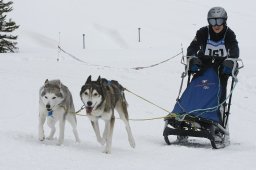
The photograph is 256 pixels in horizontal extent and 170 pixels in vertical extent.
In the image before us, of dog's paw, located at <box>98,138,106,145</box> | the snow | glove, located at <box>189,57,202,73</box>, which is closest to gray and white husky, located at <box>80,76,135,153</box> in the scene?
dog's paw, located at <box>98,138,106,145</box>

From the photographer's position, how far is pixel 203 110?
661 centimetres

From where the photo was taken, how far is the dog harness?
710 cm

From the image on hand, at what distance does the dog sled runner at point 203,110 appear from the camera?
656 cm

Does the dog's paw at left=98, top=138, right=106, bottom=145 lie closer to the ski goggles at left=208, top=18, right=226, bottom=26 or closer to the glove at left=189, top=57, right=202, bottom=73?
the glove at left=189, top=57, right=202, bottom=73

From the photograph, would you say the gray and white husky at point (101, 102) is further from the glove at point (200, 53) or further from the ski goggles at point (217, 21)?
the ski goggles at point (217, 21)

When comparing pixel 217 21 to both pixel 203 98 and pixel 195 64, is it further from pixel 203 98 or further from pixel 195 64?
pixel 203 98

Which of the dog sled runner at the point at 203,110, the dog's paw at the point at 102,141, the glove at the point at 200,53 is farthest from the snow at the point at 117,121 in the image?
the glove at the point at 200,53

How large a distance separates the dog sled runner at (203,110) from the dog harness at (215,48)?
35 cm

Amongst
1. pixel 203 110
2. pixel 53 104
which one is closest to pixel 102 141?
pixel 53 104

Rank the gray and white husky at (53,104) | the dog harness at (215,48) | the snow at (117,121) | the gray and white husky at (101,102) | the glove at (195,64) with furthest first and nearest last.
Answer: the dog harness at (215,48)
the glove at (195,64)
the gray and white husky at (53,104)
the gray and white husky at (101,102)
the snow at (117,121)

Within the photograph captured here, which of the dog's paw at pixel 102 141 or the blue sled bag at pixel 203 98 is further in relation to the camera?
the blue sled bag at pixel 203 98

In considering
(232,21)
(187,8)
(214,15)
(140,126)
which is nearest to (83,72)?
(140,126)

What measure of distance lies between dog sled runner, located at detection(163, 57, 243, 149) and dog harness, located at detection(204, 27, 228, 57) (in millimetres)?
351

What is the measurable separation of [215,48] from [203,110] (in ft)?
3.19
